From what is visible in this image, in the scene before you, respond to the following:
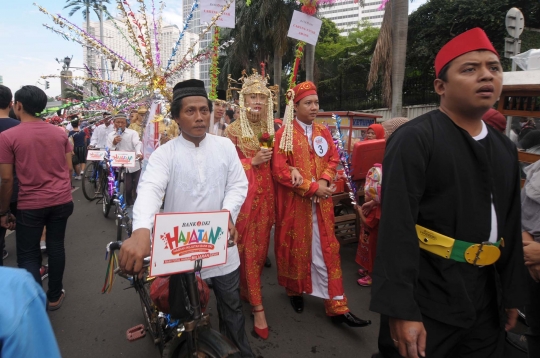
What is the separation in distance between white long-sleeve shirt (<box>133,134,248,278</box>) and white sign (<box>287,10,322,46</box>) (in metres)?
1.76

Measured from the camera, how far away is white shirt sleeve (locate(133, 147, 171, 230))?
1.67m

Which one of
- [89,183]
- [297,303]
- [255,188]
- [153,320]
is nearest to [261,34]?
[89,183]

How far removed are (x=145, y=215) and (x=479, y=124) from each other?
1.61m

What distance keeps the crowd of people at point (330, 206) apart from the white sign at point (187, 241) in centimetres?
9

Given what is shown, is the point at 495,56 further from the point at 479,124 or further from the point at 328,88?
the point at 328,88

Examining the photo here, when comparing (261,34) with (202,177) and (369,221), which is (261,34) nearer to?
(369,221)

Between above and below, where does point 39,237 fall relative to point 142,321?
above

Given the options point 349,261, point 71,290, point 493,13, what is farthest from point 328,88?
point 71,290

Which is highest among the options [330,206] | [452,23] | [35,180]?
[452,23]

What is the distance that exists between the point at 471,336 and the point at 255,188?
1.93m

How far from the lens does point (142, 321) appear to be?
3.14 m

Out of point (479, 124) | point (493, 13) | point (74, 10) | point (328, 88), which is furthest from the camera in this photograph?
point (74, 10)

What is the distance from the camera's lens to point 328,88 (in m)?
21.3

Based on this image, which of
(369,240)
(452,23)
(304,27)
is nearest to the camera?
(304,27)
